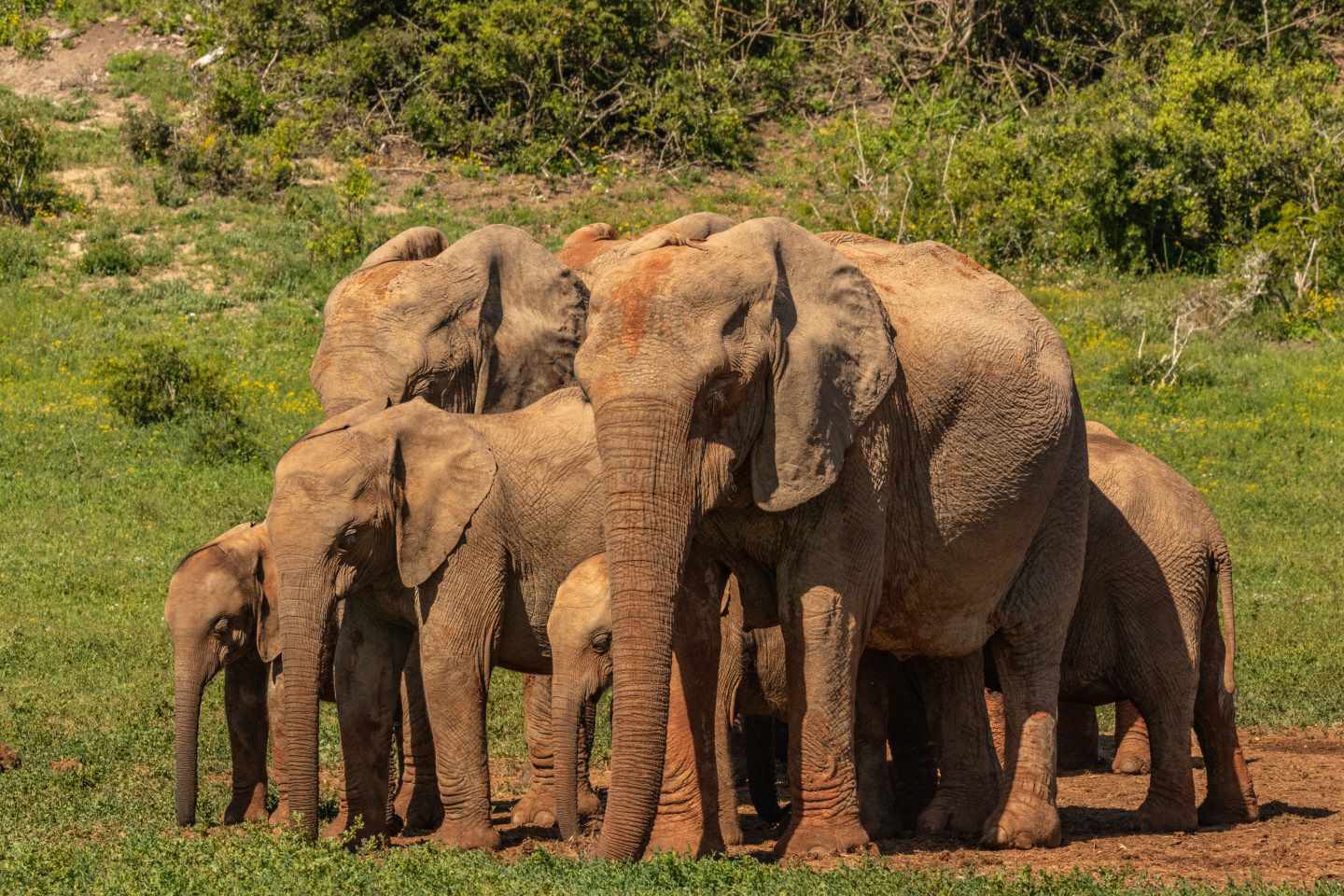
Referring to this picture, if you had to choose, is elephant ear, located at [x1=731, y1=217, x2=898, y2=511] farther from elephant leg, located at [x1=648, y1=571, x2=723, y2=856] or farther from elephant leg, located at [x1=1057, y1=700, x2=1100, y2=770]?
elephant leg, located at [x1=1057, y1=700, x2=1100, y2=770]

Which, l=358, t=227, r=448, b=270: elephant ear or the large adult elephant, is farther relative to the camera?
l=358, t=227, r=448, b=270: elephant ear

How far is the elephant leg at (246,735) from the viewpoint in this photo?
36.2ft

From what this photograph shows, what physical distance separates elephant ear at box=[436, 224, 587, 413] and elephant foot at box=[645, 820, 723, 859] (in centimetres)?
399

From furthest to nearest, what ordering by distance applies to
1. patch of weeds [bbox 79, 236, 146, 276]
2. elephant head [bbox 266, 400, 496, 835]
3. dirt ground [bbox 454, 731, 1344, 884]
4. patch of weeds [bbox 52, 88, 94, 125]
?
1. patch of weeds [bbox 52, 88, 94, 125]
2. patch of weeds [bbox 79, 236, 146, 276]
3. elephant head [bbox 266, 400, 496, 835]
4. dirt ground [bbox 454, 731, 1344, 884]

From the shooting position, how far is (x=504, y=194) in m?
31.5

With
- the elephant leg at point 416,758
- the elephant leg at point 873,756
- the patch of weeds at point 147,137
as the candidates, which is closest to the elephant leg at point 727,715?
the elephant leg at point 873,756

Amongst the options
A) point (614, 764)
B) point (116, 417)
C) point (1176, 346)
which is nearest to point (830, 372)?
point (614, 764)

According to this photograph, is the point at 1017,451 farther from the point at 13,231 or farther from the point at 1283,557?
the point at 13,231

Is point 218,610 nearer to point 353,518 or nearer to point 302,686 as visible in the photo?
point 353,518

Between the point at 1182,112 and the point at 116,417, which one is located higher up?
the point at 1182,112

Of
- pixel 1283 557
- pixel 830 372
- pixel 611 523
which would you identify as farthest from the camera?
pixel 1283 557

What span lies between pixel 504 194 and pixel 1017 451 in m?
22.6

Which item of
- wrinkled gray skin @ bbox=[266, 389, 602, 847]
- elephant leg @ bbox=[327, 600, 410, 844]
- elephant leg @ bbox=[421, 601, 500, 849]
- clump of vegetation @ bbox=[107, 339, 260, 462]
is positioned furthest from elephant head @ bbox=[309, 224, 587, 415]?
clump of vegetation @ bbox=[107, 339, 260, 462]

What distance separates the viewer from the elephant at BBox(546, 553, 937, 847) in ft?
31.0
